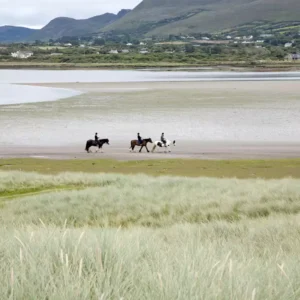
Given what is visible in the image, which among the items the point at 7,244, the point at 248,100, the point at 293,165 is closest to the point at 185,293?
the point at 7,244

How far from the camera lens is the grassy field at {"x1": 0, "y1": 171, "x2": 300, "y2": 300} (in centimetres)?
345

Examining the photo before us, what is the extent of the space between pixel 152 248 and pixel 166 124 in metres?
34.6

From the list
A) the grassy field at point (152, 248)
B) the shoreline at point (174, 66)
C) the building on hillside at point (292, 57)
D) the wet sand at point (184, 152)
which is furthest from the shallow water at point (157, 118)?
the building on hillside at point (292, 57)

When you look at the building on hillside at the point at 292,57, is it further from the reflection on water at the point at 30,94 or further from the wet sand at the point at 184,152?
the wet sand at the point at 184,152

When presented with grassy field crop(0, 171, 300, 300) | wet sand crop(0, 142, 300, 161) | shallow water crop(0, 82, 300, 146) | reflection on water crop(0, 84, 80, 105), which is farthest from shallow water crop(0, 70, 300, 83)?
grassy field crop(0, 171, 300, 300)

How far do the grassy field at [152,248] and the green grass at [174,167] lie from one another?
21.6ft

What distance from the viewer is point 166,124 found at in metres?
39.2

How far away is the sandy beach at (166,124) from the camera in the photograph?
95.8 ft

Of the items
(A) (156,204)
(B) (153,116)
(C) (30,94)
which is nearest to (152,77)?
(C) (30,94)

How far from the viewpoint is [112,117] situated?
42.4 meters

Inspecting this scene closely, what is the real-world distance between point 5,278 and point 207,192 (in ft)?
35.4

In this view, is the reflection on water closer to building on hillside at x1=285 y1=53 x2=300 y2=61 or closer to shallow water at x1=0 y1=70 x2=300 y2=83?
shallow water at x1=0 y1=70 x2=300 y2=83

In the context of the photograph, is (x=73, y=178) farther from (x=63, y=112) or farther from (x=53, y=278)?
(x=63, y=112)

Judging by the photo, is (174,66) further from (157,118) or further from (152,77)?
(157,118)
